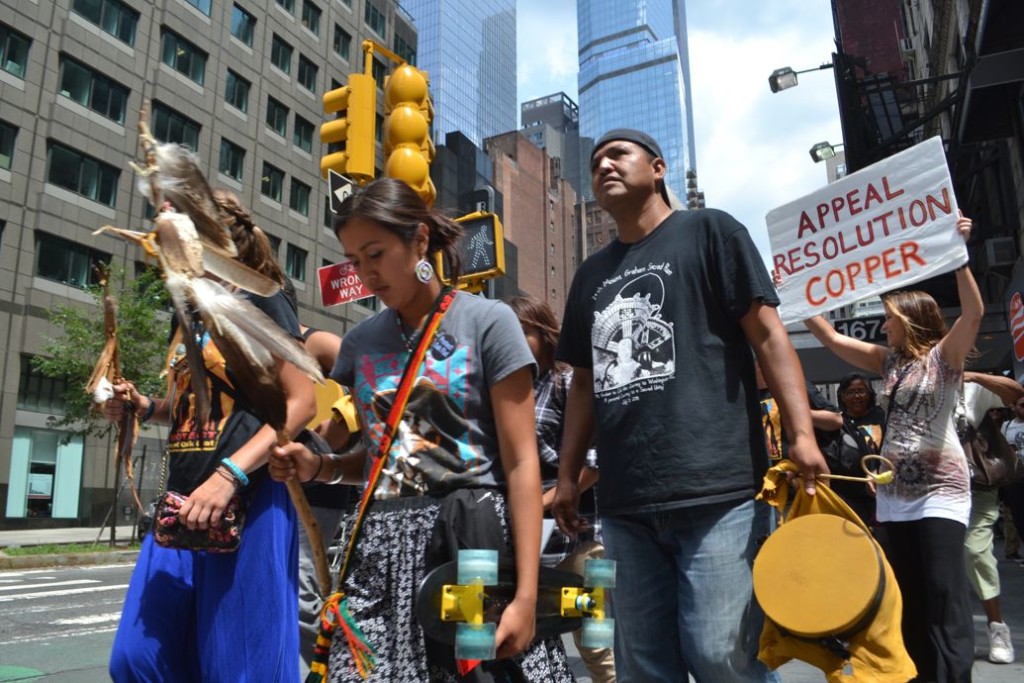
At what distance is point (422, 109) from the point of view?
7.47 m

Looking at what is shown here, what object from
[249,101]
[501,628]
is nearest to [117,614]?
[501,628]

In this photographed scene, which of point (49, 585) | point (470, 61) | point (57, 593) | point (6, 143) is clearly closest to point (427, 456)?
point (57, 593)

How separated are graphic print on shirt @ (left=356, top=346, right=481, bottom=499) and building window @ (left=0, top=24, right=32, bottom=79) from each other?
28454 millimetres

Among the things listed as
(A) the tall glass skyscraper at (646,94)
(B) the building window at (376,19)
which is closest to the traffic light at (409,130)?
(B) the building window at (376,19)

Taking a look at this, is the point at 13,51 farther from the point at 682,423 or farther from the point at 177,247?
the point at 682,423

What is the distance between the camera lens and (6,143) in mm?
25297

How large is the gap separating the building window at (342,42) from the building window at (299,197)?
8375 mm

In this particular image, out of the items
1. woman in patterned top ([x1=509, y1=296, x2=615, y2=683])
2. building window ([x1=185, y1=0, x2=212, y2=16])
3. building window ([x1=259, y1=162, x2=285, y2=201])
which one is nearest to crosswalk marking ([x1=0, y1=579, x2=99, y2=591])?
woman in patterned top ([x1=509, y1=296, x2=615, y2=683])

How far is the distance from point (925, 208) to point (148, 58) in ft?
102

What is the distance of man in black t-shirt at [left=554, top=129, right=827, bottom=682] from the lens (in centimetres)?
244

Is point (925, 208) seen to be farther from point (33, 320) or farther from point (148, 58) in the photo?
point (148, 58)

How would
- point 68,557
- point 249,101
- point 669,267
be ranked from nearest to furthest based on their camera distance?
point 669,267
point 68,557
point 249,101

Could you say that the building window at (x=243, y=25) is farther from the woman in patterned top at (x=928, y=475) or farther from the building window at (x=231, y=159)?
the woman in patterned top at (x=928, y=475)

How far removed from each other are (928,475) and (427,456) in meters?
2.77
